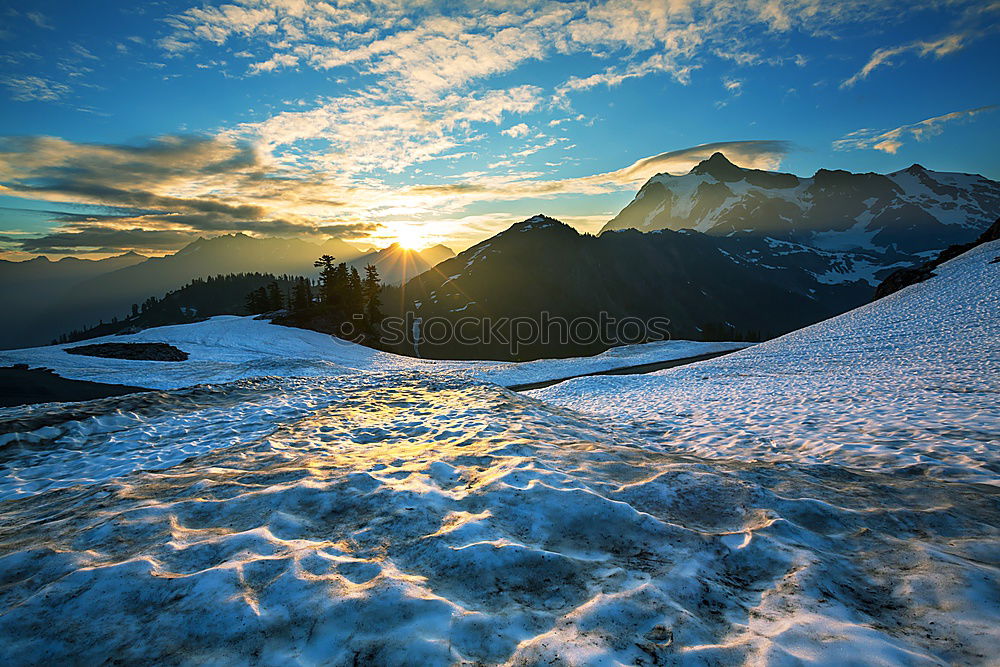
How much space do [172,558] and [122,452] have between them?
22.8 feet

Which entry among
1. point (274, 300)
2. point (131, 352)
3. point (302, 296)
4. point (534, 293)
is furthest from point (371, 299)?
point (534, 293)

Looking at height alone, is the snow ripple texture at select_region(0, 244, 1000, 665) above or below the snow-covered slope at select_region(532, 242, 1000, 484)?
above

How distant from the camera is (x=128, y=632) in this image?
275cm

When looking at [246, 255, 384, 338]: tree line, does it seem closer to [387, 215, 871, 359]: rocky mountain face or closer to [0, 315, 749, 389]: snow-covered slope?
[0, 315, 749, 389]: snow-covered slope

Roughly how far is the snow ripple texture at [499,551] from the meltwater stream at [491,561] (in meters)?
0.02

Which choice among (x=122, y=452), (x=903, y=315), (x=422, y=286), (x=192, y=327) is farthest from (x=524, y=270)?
(x=122, y=452)

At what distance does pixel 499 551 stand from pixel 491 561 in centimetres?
15

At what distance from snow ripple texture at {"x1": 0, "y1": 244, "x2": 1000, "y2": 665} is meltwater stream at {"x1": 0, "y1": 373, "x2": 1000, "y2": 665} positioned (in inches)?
0.9

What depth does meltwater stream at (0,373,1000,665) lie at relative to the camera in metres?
2.72

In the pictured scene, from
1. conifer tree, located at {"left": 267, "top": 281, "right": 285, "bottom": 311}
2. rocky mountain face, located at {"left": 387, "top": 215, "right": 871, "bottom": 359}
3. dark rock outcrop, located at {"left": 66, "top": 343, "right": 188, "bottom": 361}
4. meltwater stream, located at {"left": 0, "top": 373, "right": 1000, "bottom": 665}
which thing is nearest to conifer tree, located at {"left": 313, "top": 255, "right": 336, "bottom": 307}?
conifer tree, located at {"left": 267, "top": 281, "right": 285, "bottom": 311}

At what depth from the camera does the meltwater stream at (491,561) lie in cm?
272

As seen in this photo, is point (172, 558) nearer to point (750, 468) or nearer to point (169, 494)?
point (169, 494)

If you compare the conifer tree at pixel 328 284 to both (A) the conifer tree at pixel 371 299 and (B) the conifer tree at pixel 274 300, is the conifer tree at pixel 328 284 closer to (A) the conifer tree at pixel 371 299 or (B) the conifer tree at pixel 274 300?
(A) the conifer tree at pixel 371 299

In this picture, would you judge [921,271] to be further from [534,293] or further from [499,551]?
[534,293]
